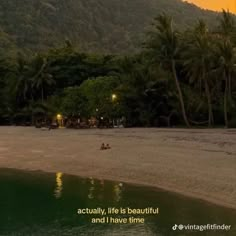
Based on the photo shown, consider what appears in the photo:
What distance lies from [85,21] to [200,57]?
3680 inches

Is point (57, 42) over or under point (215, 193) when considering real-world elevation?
over

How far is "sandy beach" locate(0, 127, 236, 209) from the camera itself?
21453 millimetres

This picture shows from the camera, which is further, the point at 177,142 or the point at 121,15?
the point at 121,15

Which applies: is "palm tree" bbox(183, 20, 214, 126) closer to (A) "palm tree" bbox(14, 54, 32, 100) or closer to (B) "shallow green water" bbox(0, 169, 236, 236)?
(B) "shallow green water" bbox(0, 169, 236, 236)

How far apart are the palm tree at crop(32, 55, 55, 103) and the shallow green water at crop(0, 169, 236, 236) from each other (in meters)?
43.7

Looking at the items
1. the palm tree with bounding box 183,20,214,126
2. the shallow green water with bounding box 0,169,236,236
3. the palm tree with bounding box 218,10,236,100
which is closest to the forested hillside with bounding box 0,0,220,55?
the palm tree with bounding box 218,10,236,100

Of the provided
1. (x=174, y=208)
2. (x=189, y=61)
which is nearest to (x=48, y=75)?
(x=189, y=61)

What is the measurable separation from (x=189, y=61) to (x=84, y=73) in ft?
93.7

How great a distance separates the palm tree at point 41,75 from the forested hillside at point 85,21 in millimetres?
40038

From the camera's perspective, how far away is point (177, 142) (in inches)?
1344

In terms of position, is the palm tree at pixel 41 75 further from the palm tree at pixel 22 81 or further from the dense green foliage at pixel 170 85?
the dense green foliage at pixel 170 85

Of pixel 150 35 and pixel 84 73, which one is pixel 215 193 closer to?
pixel 150 35

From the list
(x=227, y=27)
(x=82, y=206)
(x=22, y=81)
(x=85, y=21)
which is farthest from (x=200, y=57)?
(x=85, y=21)

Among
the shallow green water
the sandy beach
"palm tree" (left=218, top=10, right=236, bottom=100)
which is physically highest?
"palm tree" (left=218, top=10, right=236, bottom=100)
